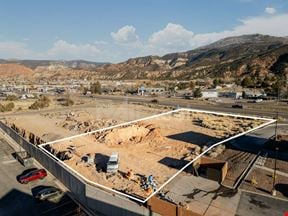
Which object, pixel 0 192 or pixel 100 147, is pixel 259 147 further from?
pixel 0 192

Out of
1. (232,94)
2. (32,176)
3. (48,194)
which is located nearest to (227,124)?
(32,176)

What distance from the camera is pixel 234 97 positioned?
293 feet

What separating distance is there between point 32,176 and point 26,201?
3.70m

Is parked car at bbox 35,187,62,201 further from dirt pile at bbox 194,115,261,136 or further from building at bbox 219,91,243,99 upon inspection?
building at bbox 219,91,243,99

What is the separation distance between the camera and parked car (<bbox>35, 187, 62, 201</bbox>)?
75.6ft

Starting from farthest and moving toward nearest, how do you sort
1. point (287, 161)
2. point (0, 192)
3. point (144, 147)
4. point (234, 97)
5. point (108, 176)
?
point (234, 97) → point (144, 147) → point (287, 161) → point (108, 176) → point (0, 192)

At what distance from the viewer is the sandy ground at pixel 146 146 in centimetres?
2739

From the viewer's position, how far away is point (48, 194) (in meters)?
23.2

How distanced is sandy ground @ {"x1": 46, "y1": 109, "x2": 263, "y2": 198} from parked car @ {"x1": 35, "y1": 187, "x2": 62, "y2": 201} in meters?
3.81

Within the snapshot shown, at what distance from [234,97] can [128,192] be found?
2856 inches

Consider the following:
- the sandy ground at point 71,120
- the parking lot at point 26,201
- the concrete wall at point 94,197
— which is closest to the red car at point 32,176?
the parking lot at point 26,201

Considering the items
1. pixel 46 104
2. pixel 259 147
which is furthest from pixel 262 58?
pixel 259 147

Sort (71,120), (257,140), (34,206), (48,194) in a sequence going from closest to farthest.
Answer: (34,206) → (48,194) → (257,140) → (71,120)

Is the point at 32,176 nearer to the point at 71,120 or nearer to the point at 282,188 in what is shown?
the point at 282,188
